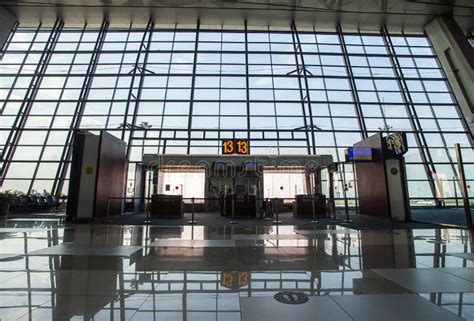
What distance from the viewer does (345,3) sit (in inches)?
737

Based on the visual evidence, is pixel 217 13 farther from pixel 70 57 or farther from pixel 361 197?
pixel 361 197

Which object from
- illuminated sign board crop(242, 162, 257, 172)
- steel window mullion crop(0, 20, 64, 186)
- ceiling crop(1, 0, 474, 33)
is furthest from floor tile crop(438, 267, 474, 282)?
ceiling crop(1, 0, 474, 33)

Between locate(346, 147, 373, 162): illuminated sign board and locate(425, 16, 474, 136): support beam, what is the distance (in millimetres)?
10104

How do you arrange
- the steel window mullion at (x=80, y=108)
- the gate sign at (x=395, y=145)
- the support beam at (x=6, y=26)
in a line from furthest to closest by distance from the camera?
the support beam at (x=6, y=26) → the steel window mullion at (x=80, y=108) → the gate sign at (x=395, y=145)

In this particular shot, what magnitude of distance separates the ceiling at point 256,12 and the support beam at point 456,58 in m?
0.99

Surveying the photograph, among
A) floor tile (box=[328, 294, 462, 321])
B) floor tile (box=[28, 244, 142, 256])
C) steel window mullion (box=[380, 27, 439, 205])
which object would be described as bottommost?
floor tile (box=[328, 294, 462, 321])

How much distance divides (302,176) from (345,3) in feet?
38.9

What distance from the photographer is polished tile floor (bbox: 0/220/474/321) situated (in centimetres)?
237

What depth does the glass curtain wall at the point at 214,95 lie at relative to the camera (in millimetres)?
16484

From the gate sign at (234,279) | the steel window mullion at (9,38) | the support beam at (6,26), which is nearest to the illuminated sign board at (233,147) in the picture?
the gate sign at (234,279)

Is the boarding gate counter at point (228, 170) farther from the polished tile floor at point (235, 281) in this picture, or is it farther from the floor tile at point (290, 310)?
the floor tile at point (290, 310)

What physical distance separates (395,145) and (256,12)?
46.9 ft

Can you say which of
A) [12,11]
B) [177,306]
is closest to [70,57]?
[12,11]

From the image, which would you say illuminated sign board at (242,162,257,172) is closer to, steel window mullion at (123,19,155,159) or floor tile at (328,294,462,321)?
steel window mullion at (123,19,155,159)
